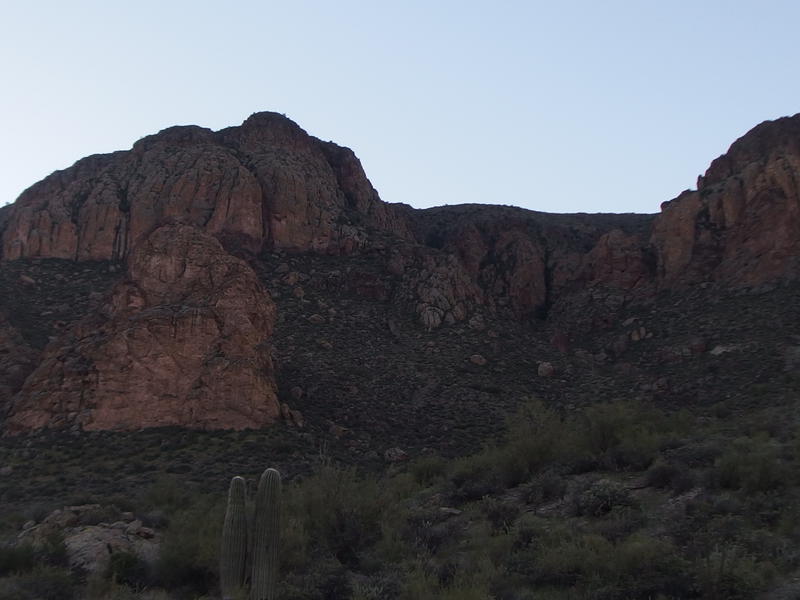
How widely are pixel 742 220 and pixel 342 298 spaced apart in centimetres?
2589

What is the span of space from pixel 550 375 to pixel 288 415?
16094 mm

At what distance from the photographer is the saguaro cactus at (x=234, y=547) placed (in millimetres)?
17984

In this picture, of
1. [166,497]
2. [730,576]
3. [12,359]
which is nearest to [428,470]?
[166,497]

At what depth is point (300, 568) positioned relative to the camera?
19.7 meters

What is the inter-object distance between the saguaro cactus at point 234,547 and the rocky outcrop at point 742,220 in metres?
36.5

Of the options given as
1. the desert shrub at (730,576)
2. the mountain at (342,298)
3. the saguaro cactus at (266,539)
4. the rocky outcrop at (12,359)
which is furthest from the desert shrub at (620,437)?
the rocky outcrop at (12,359)

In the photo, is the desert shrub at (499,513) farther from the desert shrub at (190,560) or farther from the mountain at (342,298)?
the mountain at (342,298)

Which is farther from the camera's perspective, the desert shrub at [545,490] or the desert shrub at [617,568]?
the desert shrub at [545,490]

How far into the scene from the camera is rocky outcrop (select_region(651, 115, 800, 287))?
46594 millimetres

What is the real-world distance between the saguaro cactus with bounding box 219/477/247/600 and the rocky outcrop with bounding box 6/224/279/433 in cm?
1700

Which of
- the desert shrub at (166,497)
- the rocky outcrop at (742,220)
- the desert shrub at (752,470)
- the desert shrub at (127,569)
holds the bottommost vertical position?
the desert shrub at (127,569)

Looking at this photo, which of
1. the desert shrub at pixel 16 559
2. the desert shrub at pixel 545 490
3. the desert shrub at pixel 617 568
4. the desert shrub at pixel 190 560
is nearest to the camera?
the desert shrub at pixel 617 568

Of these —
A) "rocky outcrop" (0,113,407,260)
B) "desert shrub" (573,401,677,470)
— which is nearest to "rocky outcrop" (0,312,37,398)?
"rocky outcrop" (0,113,407,260)

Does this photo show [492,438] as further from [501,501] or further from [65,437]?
[65,437]
